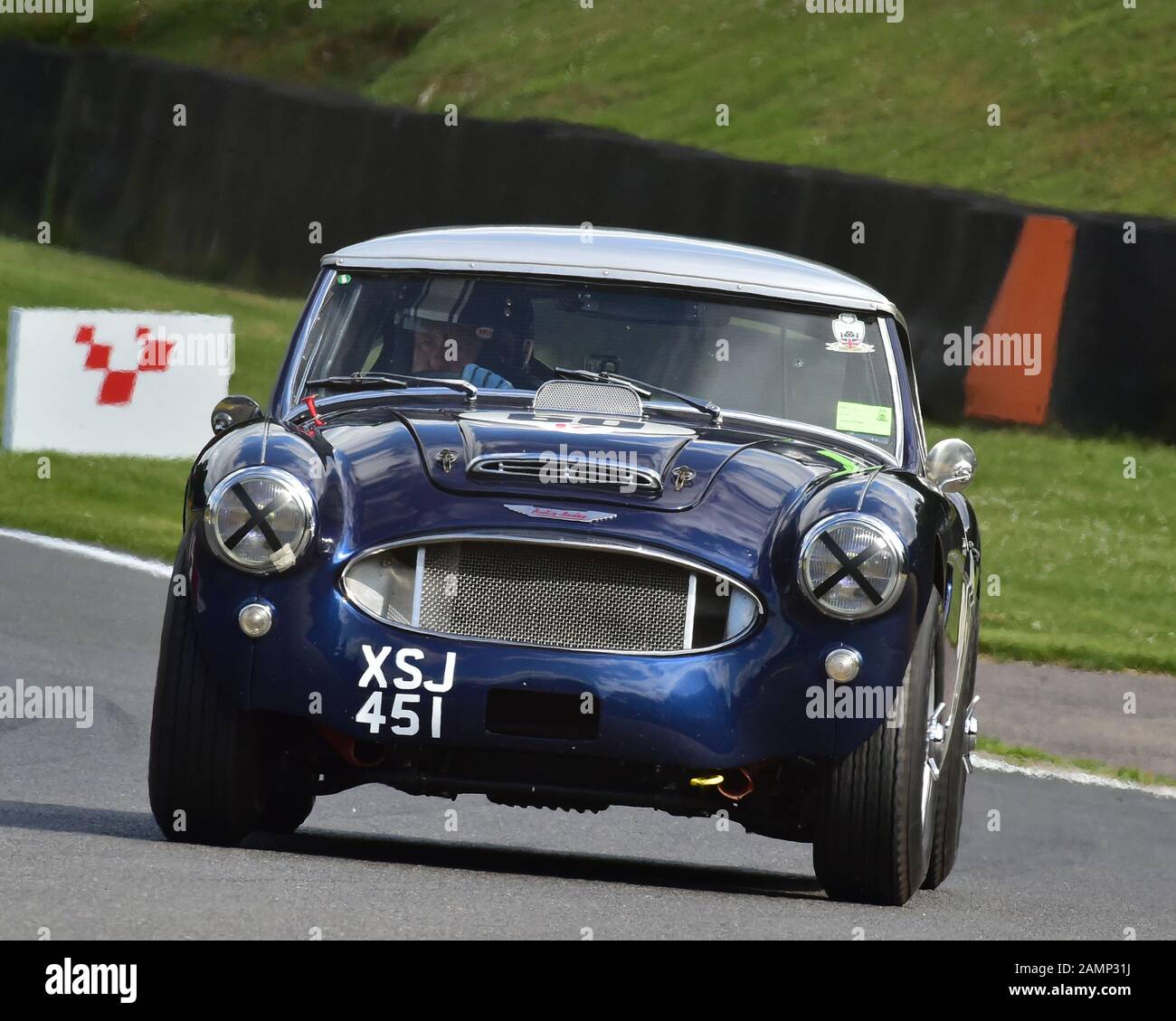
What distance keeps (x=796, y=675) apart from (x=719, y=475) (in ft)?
1.75

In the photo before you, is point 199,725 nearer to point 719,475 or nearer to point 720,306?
point 719,475

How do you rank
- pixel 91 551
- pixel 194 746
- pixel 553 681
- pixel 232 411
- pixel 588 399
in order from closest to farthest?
pixel 553 681 → pixel 194 746 → pixel 588 399 → pixel 232 411 → pixel 91 551

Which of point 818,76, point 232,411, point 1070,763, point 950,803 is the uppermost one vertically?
point 818,76

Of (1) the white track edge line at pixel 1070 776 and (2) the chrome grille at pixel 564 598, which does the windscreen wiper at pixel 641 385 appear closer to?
(2) the chrome grille at pixel 564 598

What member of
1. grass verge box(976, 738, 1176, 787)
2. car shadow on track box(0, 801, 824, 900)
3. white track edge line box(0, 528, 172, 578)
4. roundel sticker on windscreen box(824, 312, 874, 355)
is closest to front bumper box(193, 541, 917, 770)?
car shadow on track box(0, 801, 824, 900)

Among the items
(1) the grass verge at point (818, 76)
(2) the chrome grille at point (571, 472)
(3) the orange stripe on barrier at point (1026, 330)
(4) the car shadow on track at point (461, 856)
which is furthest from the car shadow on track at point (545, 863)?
(1) the grass verge at point (818, 76)

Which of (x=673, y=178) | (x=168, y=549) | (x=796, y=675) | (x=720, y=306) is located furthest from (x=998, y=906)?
(x=673, y=178)

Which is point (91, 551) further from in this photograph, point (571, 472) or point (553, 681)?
point (553, 681)

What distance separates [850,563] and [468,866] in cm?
127

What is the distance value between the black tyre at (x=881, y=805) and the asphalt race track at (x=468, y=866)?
9 cm

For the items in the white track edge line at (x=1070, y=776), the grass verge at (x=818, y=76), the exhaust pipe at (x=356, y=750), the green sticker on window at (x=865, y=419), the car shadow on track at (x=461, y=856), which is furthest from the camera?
the grass verge at (x=818, y=76)

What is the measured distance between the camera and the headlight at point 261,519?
5383mm

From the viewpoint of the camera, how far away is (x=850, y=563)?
17.5 ft

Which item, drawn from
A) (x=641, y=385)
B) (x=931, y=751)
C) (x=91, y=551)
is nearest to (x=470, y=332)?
(x=641, y=385)
